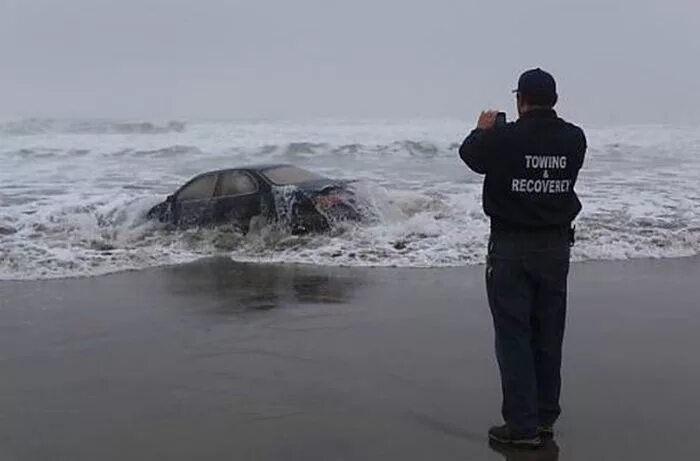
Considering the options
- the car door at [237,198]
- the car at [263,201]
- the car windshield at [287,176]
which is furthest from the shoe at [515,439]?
the car windshield at [287,176]

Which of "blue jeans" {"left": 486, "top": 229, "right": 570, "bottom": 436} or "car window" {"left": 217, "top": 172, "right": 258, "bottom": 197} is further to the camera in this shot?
"car window" {"left": 217, "top": 172, "right": 258, "bottom": 197}

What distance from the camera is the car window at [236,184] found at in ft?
46.7

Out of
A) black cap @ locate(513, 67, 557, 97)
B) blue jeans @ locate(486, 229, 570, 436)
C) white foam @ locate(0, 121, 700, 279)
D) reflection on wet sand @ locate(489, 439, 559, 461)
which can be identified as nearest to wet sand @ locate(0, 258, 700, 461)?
reflection on wet sand @ locate(489, 439, 559, 461)

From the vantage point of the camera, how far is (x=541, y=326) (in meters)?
4.64

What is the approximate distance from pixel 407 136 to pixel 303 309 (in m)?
39.6

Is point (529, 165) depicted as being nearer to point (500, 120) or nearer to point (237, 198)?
point (500, 120)

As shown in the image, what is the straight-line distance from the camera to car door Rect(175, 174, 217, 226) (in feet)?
46.7

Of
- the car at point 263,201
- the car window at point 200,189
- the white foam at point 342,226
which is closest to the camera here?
the white foam at point 342,226

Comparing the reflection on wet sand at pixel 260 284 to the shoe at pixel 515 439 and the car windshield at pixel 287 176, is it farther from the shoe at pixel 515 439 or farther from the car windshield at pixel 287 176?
the shoe at pixel 515 439

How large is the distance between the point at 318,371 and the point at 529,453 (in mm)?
1979

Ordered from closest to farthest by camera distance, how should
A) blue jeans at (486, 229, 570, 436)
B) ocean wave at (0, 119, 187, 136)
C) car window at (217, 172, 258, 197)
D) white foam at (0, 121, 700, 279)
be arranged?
1. blue jeans at (486, 229, 570, 436)
2. white foam at (0, 121, 700, 279)
3. car window at (217, 172, 258, 197)
4. ocean wave at (0, 119, 187, 136)

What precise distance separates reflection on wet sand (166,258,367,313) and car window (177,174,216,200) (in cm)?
302

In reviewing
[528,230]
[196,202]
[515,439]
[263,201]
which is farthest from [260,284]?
[528,230]

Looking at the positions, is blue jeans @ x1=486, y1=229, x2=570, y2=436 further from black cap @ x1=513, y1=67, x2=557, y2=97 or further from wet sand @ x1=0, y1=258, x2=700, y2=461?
black cap @ x1=513, y1=67, x2=557, y2=97
